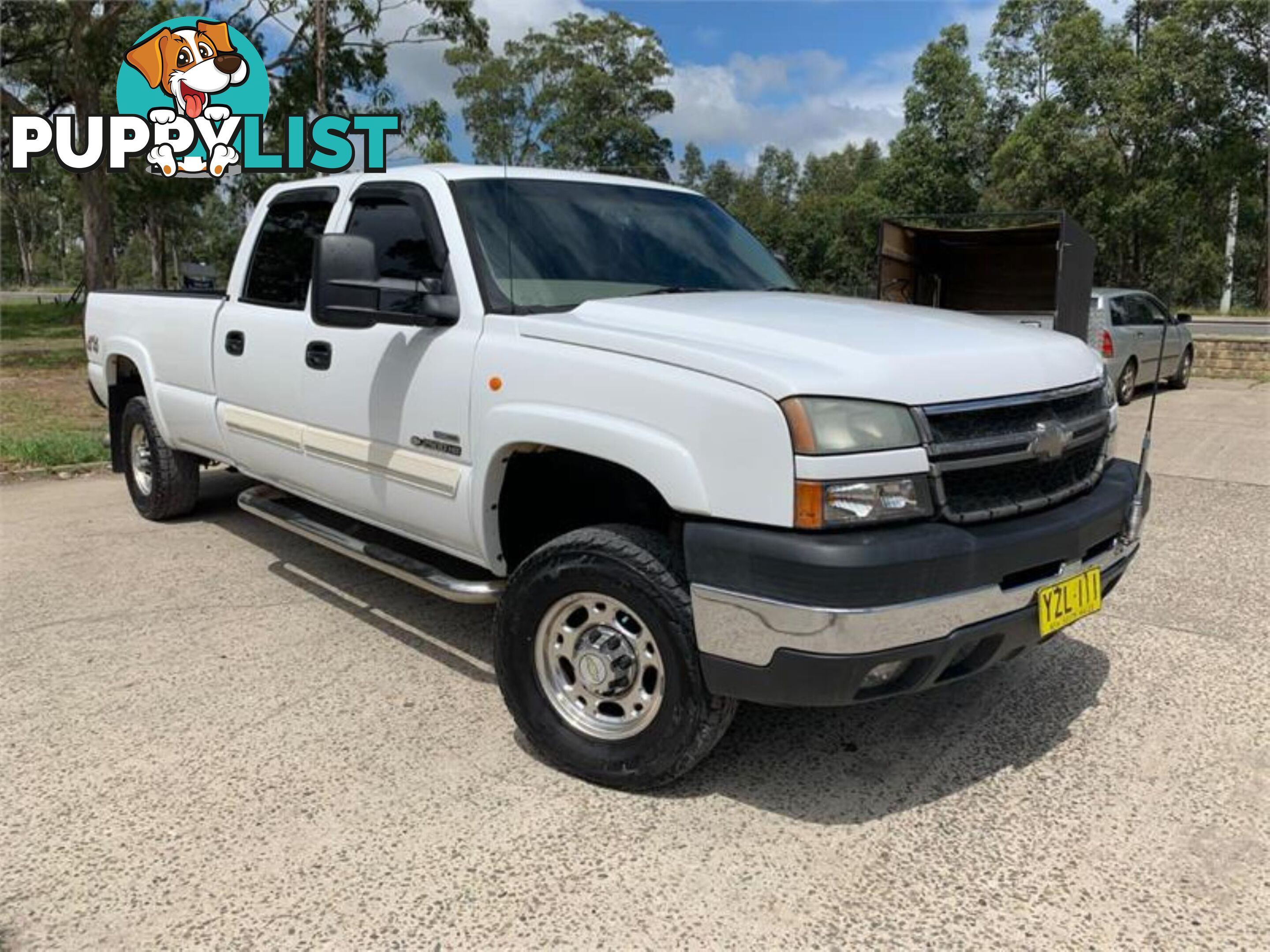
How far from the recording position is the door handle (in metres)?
4.05

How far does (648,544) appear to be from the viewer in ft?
9.34

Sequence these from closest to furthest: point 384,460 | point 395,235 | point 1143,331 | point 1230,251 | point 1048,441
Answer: point 1048,441
point 384,460
point 395,235
point 1143,331
point 1230,251

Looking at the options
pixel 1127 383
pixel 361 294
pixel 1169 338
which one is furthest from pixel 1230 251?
pixel 361 294

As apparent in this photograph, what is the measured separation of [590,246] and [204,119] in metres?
14.7

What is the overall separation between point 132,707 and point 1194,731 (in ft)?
12.6

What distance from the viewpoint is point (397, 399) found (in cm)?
365

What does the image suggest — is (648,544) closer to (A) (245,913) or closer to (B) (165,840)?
A: (A) (245,913)

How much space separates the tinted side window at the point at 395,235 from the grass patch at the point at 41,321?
16124 mm

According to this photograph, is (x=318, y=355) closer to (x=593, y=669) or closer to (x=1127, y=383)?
(x=593, y=669)

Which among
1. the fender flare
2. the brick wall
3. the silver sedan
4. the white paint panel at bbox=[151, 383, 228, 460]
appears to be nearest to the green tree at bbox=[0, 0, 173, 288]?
the fender flare

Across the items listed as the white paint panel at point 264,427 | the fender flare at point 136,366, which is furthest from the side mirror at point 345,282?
the fender flare at point 136,366

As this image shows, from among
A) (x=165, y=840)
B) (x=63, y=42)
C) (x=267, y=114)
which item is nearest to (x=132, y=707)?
(x=165, y=840)

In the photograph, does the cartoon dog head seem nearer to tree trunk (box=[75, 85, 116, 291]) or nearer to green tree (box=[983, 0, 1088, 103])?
tree trunk (box=[75, 85, 116, 291])

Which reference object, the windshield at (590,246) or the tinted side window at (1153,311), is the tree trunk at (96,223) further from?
the tinted side window at (1153,311)
